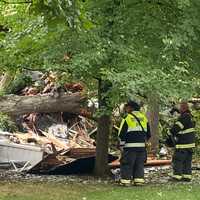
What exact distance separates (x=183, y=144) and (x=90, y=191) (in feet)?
10.1

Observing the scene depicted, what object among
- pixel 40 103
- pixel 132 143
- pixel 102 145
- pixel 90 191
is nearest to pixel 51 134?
pixel 40 103

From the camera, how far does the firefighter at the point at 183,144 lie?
12750 mm

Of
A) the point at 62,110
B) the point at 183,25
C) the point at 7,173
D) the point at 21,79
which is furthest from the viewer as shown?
the point at 21,79

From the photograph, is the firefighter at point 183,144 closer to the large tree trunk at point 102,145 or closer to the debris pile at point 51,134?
the large tree trunk at point 102,145

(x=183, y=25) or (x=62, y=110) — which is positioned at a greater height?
(x=183, y=25)

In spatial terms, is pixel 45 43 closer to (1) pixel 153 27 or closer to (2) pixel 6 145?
(1) pixel 153 27

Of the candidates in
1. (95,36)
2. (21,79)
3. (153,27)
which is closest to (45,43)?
(95,36)

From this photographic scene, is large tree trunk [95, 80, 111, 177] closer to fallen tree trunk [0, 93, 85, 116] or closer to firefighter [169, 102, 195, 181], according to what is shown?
firefighter [169, 102, 195, 181]

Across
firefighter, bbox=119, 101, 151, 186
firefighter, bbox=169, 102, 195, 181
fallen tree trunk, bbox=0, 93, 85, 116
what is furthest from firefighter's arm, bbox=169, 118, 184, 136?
fallen tree trunk, bbox=0, 93, 85, 116

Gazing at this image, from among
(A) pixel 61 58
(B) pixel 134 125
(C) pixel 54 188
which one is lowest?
(C) pixel 54 188

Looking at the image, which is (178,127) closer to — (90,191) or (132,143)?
(132,143)

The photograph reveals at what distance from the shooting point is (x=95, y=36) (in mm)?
10070

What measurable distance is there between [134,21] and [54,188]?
3480mm

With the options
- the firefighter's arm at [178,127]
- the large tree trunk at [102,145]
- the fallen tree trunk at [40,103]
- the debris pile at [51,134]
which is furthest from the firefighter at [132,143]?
the fallen tree trunk at [40,103]
